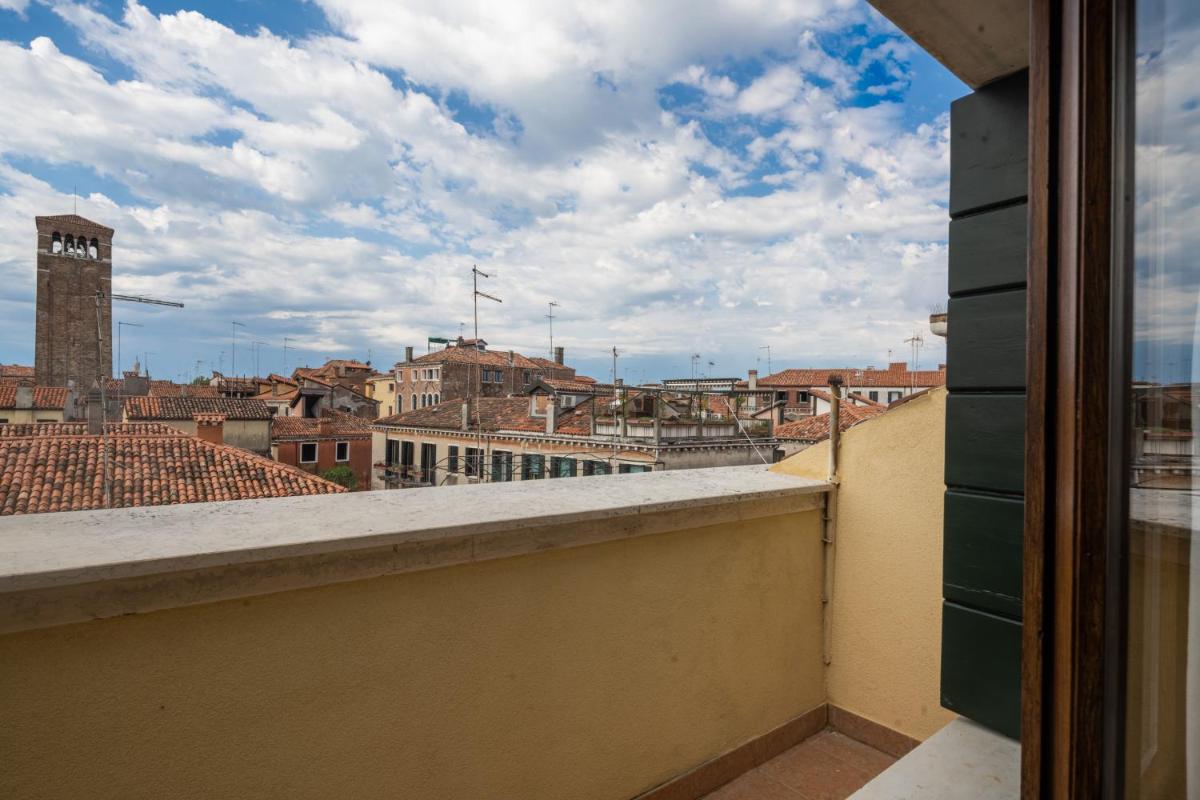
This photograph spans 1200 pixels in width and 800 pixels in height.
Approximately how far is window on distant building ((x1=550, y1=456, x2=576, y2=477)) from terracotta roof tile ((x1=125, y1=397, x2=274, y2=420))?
997cm

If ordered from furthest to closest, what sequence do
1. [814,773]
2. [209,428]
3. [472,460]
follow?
1. [472,460]
2. [209,428]
3. [814,773]

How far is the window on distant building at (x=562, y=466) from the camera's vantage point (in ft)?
48.1

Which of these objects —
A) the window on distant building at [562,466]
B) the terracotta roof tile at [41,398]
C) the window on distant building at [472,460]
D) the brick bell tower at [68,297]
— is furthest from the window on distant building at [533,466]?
the brick bell tower at [68,297]

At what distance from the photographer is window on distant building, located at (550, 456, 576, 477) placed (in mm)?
14656

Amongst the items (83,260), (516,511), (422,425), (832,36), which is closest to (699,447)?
(422,425)

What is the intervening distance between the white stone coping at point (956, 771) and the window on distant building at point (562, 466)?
1344 centimetres

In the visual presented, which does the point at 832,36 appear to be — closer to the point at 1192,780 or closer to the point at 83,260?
the point at 1192,780

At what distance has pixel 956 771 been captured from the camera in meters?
1.03

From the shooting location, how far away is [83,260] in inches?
1281

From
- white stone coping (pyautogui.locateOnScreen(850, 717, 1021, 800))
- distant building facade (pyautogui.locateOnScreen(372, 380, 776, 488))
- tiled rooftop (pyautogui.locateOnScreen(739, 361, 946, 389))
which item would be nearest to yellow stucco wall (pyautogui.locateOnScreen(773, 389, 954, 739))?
white stone coping (pyautogui.locateOnScreen(850, 717, 1021, 800))

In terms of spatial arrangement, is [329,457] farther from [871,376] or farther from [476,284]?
[871,376]

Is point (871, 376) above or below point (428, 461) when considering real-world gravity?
above

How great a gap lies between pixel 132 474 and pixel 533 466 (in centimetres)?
857

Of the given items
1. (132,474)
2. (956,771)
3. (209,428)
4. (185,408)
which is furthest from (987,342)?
(185,408)
